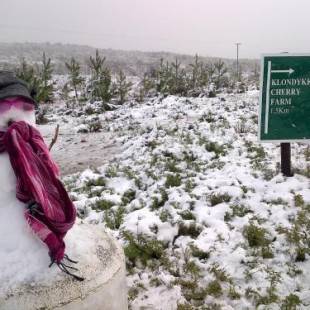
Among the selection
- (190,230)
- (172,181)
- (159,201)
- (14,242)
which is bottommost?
(190,230)

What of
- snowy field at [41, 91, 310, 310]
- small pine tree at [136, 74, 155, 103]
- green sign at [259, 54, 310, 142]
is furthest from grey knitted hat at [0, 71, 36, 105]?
small pine tree at [136, 74, 155, 103]

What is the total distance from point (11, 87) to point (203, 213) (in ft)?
9.34

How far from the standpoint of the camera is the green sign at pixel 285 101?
5.00 metres

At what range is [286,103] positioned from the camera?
16.8ft

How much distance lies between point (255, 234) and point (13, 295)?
8.24 ft

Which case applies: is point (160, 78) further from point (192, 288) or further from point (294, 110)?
point (192, 288)

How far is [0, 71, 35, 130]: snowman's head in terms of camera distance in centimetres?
201

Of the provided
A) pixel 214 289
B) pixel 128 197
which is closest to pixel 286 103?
pixel 128 197

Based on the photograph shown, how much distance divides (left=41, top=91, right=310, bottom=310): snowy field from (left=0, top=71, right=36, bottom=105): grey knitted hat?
190 cm

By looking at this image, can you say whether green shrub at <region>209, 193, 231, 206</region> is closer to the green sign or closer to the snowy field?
the snowy field

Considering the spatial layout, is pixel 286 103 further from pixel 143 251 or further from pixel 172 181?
pixel 143 251

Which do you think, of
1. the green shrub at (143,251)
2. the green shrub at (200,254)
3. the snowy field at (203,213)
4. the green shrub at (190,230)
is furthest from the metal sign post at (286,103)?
the green shrub at (143,251)

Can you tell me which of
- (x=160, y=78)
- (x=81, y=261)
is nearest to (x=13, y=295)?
(x=81, y=261)

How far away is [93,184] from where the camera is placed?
5.69 meters
